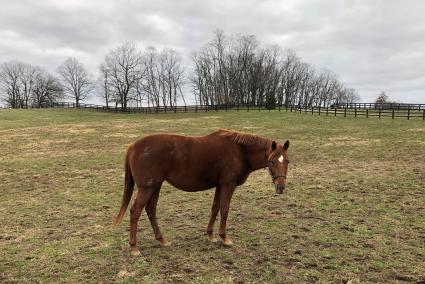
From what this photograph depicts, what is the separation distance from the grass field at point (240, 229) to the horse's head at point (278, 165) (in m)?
1.21

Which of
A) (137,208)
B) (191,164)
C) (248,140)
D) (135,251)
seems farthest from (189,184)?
(135,251)

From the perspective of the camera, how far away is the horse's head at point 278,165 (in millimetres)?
5855

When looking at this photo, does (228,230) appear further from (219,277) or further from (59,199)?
(59,199)

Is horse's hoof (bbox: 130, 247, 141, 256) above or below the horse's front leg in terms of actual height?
below

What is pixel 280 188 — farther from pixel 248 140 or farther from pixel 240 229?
pixel 240 229

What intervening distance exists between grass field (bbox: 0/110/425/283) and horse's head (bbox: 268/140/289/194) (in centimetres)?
121

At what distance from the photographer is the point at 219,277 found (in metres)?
5.20

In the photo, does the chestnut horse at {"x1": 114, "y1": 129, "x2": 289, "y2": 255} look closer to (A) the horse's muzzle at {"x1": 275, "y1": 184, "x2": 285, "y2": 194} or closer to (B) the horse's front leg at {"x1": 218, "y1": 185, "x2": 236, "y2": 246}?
(B) the horse's front leg at {"x1": 218, "y1": 185, "x2": 236, "y2": 246}

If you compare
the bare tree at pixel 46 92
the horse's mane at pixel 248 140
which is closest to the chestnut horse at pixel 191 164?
the horse's mane at pixel 248 140

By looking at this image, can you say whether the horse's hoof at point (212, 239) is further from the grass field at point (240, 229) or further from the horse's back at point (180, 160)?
the horse's back at point (180, 160)

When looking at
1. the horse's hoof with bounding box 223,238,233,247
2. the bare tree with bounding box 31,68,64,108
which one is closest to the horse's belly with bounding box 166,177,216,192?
the horse's hoof with bounding box 223,238,233,247

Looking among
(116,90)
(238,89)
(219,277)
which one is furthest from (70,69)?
(219,277)

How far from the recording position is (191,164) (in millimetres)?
6316

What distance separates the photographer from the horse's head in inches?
231
